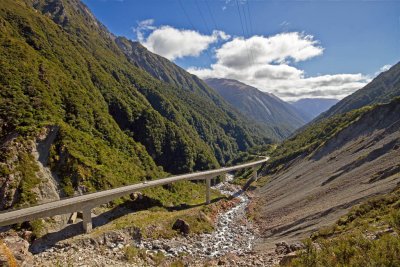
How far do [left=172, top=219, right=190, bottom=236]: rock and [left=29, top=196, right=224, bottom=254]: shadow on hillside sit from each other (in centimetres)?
1062

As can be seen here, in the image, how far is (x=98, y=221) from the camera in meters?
46.2

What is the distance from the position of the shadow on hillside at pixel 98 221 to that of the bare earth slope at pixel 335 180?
75.7 feet

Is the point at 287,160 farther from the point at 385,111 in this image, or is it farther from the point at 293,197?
the point at 293,197

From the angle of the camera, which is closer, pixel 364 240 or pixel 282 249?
pixel 364 240

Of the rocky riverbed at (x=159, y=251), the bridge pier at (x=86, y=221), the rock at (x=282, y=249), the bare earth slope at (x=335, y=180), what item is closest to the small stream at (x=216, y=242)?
the rocky riverbed at (x=159, y=251)

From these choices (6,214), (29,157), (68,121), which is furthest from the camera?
(68,121)

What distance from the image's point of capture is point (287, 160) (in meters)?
109

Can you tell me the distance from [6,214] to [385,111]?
86493mm

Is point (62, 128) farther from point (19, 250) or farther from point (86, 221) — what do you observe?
point (19, 250)

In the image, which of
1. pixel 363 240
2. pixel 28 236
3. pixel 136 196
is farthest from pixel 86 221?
pixel 363 240

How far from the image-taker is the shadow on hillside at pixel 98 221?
3478 cm

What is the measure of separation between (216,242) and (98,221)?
1890cm

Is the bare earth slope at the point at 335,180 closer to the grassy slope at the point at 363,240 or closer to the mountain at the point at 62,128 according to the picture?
the grassy slope at the point at 363,240

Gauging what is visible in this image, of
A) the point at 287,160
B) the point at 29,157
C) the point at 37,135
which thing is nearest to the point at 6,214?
the point at 29,157
